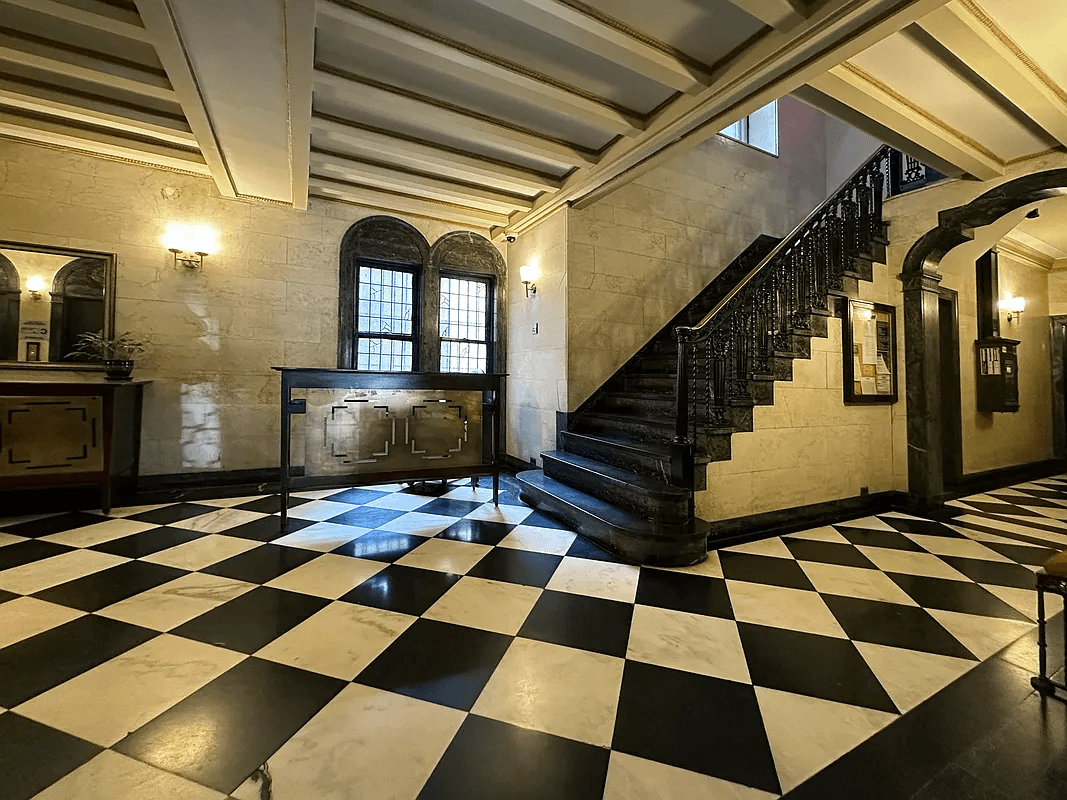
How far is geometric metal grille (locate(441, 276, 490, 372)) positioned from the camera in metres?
5.54

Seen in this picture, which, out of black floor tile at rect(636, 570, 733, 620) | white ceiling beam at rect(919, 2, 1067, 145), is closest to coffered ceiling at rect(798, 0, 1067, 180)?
white ceiling beam at rect(919, 2, 1067, 145)

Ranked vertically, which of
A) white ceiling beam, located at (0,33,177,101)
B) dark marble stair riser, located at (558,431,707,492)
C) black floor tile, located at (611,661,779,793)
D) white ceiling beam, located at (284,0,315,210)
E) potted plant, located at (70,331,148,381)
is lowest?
black floor tile, located at (611,661,779,793)

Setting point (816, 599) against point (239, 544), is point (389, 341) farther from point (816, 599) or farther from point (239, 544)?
point (816, 599)

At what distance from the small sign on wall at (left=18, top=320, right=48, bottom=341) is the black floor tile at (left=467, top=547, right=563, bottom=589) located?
4.38 meters

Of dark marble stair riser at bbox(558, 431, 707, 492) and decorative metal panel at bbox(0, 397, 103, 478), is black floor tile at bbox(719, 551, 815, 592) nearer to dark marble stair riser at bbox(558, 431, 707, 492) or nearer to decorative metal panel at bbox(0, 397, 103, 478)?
dark marble stair riser at bbox(558, 431, 707, 492)

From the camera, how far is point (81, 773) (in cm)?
114

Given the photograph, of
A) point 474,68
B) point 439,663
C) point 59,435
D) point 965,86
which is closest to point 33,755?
point 439,663

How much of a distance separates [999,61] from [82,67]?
19.0 feet

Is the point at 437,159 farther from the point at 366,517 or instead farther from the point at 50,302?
the point at 50,302

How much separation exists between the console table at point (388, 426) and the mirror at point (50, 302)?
2.37 m

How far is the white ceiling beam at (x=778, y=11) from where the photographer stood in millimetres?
2264

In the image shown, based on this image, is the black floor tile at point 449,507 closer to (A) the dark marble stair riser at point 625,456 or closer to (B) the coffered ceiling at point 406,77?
(A) the dark marble stair riser at point 625,456

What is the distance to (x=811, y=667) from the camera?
1.66 meters

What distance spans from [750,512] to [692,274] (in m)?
3.42
